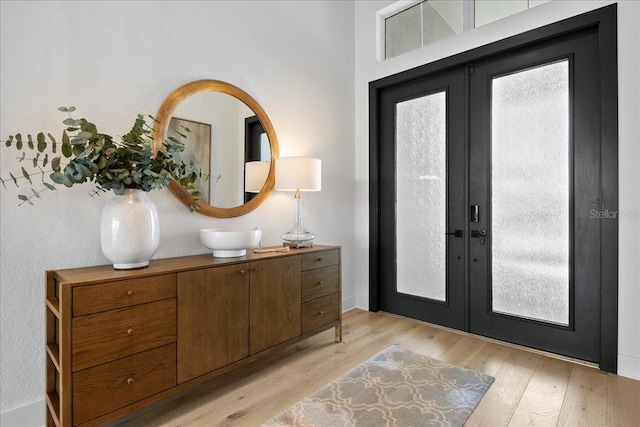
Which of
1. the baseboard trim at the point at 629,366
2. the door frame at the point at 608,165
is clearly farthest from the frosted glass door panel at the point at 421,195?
the baseboard trim at the point at 629,366

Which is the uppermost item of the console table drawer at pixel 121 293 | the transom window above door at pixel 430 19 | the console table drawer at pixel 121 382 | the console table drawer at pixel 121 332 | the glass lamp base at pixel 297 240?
the transom window above door at pixel 430 19

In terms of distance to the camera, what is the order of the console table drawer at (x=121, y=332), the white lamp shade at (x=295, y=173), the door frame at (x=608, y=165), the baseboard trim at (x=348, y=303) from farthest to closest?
1. the baseboard trim at (x=348, y=303)
2. the white lamp shade at (x=295, y=173)
3. the door frame at (x=608, y=165)
4. the console table drawer at (x=121, y=332)

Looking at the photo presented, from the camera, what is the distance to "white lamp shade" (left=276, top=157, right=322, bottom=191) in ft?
8.50

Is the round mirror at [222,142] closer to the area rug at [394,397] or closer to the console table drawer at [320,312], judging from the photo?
the console table drawer at [320,312]

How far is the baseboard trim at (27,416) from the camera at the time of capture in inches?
62.9

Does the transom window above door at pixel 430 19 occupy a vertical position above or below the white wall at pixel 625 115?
above

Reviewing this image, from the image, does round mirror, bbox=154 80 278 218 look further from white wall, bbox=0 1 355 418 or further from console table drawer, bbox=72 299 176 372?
console table drawer, bbox=72 299 176 372

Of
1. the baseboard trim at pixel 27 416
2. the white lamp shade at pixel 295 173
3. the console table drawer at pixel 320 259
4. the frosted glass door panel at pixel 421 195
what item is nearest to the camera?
the baseboard trim at pixel 27 416

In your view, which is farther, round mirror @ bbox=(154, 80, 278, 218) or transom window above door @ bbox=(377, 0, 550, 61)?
transom window above door @ bbox=(377, 0, 550, 61)

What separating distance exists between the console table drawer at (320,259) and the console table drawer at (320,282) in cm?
3

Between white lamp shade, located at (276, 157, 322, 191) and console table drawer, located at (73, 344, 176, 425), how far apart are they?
1.36 metres

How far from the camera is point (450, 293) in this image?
3.05m

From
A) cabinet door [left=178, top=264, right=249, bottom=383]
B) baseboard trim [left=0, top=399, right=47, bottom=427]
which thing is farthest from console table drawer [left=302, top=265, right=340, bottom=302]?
baseboard trim [left=0, top=399, right=47, bottom=427]

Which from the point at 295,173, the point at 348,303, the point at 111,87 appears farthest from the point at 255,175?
the point at 348,303
